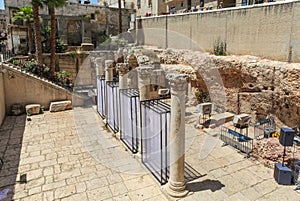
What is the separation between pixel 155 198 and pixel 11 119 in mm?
10230

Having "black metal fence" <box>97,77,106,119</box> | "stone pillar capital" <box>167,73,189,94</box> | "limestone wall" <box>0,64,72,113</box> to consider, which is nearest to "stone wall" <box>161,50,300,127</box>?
"black metal fence" <box>97,77,106,119</box>

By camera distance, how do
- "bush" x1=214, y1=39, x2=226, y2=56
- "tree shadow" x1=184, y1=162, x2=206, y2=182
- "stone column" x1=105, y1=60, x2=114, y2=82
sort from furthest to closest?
"bush" x1=214, y1=39, x2=226, y2=56 → "stone column" x1=105, y1=60, x2=114, y2=82 → "tree shadow" x1=184, y1=162, x2=206, y2=182

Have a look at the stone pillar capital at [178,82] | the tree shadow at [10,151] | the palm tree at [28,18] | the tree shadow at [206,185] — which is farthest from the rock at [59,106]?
the stone pillar capital at [178,82]

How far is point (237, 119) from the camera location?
10445mm

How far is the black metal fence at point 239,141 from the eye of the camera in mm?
8293

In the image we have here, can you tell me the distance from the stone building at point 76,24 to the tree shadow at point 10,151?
11.9 metres

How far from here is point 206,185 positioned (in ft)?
21.0

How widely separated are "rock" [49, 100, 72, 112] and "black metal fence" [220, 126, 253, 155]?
30.6 ft

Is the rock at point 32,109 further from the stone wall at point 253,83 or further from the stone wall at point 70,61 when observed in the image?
the stone wall at point 253,83

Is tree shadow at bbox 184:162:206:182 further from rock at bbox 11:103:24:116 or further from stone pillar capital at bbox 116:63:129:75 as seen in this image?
rock at bbox 11:103:24:116

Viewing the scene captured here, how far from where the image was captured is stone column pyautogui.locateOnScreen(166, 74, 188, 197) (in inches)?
209

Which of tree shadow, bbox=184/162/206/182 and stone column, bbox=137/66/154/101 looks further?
stone column, bbox=137/66/154/101

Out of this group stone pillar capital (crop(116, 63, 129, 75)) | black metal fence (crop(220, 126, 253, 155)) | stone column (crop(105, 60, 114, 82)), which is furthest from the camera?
stone column (crop(105, 60, 114, 82))

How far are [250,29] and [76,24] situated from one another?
2057cm
